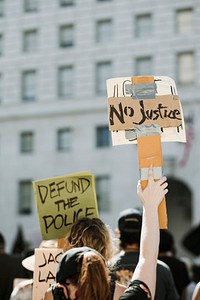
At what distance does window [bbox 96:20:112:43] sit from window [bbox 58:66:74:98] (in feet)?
6.55

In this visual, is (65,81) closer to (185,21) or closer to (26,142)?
(26,142)

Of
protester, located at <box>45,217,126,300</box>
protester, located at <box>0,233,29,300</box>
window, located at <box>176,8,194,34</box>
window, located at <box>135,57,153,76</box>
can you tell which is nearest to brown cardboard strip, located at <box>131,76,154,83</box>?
protester, located at <box>45,217,126,300</box>

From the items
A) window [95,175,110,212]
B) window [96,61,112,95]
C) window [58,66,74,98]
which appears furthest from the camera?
window [58,66,74,98]

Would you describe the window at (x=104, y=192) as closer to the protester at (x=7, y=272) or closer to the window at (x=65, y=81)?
the window at (x=65, y=81)

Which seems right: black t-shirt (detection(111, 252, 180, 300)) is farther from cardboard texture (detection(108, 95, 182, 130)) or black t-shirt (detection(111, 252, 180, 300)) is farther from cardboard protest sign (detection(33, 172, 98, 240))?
cardboard texture (detection(108, 95, 182, 130))

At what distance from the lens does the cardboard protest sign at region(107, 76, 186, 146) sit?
3.67 metres

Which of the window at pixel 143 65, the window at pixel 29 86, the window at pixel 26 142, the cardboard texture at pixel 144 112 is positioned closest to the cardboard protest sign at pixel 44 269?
the cardboard texture at pixel 144 112

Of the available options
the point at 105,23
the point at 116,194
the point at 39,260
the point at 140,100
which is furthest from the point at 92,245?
the point at 105,23

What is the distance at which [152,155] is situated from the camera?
3346 mm

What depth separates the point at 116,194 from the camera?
30.3 m

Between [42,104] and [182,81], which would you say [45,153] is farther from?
[182,81]

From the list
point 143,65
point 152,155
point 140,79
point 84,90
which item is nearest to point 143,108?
point 140,79

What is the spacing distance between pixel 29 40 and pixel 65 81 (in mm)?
3029

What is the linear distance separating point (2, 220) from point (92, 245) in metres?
29.4
